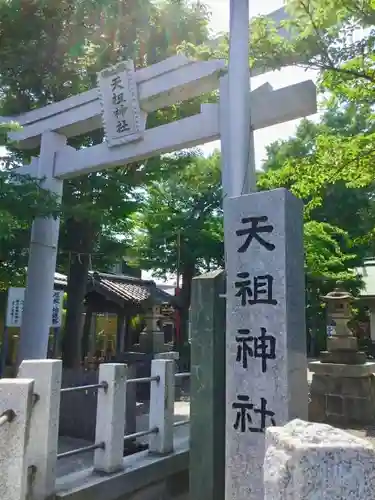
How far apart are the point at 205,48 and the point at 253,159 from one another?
1.93 m

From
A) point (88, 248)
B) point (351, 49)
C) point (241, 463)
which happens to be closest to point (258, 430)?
point (241, 463)

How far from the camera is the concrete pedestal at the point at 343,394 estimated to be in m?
8.81

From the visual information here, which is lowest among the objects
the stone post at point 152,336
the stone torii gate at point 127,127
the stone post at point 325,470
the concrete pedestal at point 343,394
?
the concrete pedestal at point 343,394

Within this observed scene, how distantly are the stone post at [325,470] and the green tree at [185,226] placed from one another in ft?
47.3

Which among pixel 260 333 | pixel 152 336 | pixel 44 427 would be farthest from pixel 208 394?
pixel 152 336

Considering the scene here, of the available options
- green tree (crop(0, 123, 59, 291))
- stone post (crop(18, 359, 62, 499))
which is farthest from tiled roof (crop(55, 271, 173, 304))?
stone post (crop(18, 359, 62, 499))

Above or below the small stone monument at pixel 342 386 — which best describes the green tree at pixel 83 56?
above

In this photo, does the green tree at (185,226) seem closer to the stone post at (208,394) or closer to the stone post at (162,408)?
the stone post at (162,408)

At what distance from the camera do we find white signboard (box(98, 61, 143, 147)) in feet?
25.4

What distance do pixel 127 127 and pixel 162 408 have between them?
189 inches

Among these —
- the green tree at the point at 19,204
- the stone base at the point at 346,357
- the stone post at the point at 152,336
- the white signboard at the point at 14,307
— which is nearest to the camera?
the green tree at the point at 19,204

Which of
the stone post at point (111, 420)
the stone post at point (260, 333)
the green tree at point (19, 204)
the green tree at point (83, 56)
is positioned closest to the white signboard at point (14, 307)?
the green tree at point (19, 204)

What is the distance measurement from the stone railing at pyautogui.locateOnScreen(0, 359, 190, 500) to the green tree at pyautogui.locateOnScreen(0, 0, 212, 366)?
17.1 ft

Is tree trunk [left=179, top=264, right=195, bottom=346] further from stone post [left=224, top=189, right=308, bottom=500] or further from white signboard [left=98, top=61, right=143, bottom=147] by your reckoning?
stone post [left=224, top=189, right=308, bottom=500]
